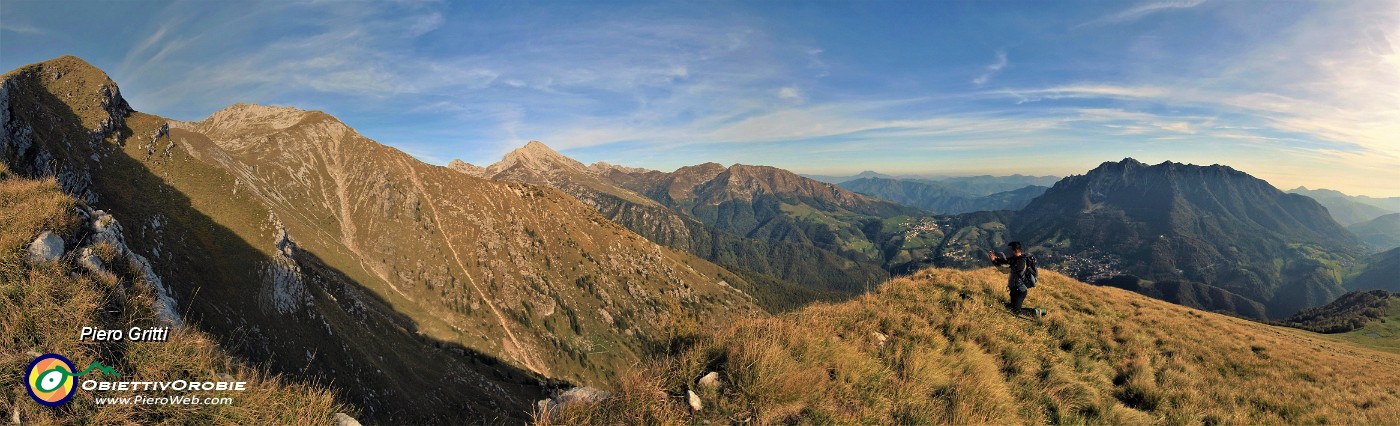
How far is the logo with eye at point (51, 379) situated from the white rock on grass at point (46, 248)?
3.98m

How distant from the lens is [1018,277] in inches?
620

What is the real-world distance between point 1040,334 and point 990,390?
22.7ft

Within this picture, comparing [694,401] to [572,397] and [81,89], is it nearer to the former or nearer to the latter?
[572,397]

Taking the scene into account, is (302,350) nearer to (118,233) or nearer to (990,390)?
(118,233)

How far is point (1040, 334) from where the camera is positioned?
13.4 metres

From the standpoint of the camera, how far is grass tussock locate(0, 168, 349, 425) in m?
5.59

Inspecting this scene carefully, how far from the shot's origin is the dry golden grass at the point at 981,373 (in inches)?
295

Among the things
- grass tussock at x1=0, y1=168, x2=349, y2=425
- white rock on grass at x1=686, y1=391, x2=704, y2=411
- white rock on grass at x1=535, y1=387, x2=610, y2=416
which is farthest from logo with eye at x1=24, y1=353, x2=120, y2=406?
white rock on grass at x1=686, y1=391, x2=704, y2=411

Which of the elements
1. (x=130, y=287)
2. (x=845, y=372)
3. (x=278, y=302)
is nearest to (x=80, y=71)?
(x=278, y=302)

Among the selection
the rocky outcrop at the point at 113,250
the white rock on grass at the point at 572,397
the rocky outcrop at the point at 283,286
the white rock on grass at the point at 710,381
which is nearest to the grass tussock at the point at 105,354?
the rocky outcrop at the point at 113,250

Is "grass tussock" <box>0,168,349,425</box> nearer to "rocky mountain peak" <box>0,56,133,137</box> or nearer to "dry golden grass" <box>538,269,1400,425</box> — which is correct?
"dry golden grass" <box>538,269,1400,425</box>

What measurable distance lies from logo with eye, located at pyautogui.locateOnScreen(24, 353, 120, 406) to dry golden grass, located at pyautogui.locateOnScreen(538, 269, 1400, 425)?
6070mm

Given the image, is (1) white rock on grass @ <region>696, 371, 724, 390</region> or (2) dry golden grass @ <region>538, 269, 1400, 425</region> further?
(1) white rock on grass @ <region>696, 371, 724, 390</region>

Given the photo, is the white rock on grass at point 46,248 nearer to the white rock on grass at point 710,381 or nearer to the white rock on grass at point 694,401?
the white rock on grass at point 694,401
